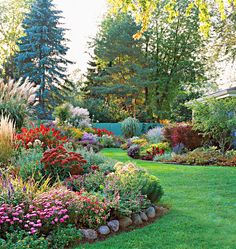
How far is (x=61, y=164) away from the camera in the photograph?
21.2ft

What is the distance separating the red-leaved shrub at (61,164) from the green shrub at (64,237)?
6.46ft

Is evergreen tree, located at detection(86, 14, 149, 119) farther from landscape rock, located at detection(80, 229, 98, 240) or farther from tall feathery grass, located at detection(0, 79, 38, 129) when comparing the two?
landscape rock, located at detection(80, 229, 98, 240)

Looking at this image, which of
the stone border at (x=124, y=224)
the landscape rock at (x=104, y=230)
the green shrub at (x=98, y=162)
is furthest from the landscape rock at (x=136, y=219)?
the green shrub at (x=98, y=162)

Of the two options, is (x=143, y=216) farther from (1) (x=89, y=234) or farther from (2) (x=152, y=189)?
(1) (x=89, y=234)

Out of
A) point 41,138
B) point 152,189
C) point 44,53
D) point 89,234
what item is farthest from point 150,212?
point 44,53

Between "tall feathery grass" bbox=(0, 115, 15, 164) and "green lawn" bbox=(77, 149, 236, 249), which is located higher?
"tall feathery grass" bbox=(0, 115, 15, 164)

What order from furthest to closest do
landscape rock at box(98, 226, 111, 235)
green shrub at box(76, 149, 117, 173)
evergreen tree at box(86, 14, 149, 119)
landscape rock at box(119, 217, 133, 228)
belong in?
evergreen tree at box(86, 14, 149, 119) → green shrub at box(76, 149, 117, 173) → landscape rock at box(119, 217, 133, 228) → landscape rock at box(98, 226, 111, 235)

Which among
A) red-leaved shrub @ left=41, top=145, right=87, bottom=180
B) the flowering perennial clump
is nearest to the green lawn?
red-leaved shrub @ left=41, top=145, right=87, bottom=180

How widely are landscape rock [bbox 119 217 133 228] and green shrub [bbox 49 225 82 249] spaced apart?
0.69 metres

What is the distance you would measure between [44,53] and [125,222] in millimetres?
26408

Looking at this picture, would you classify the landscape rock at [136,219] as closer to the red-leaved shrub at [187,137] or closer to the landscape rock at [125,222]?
the landscape rock at [125,222]

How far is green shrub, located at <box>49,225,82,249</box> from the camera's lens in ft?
13.9

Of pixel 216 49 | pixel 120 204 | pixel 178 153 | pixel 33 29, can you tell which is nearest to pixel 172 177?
pixel 120 204

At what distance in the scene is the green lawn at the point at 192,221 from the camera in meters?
4.40
